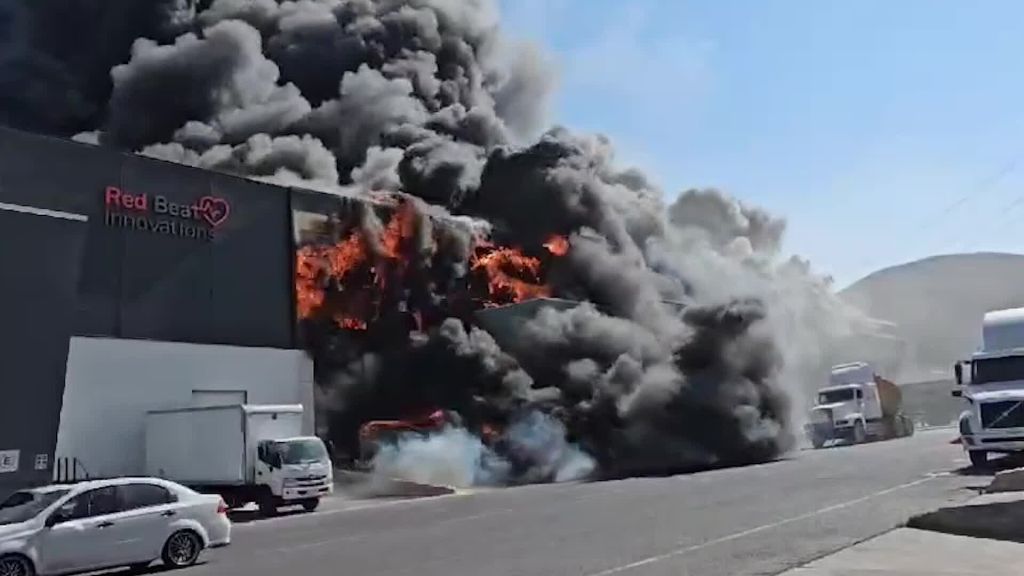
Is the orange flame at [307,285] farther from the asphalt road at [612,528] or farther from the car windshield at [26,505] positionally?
the car windshield at [26,505]

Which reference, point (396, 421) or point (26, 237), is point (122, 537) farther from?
point (396, 421)

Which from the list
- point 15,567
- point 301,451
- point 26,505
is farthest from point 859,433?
point 15,567

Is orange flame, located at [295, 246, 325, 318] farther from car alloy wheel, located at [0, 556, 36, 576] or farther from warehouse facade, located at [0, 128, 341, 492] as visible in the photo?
car alloy wheel, located at [0, 556, 36, 576]

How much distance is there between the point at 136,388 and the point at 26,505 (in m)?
18.3

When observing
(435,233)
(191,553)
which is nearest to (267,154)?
(435,233)

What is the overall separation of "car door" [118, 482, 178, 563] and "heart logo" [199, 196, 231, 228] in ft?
71.7

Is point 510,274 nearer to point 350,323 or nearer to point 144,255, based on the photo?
point 350,323

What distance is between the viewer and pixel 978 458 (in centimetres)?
2947

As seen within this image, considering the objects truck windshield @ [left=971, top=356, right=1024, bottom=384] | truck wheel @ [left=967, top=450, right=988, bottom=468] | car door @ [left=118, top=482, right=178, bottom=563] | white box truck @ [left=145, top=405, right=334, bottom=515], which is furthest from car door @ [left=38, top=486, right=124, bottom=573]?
truck windshield @ [left=971, top=356, right=1024, bottom=384]

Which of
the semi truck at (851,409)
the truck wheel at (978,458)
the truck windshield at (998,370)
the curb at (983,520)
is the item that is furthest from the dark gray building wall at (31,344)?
the semi truck at (851,409)

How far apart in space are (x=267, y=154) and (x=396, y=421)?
52.9ft

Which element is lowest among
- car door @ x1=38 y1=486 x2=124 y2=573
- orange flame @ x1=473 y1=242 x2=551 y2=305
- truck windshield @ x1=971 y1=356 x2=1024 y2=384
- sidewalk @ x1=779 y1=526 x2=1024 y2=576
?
sidewalk @ x1=779 y1=526 x2=1024 y2=576

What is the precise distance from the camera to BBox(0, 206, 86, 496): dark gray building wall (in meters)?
24.9

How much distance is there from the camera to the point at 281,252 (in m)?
40.5
